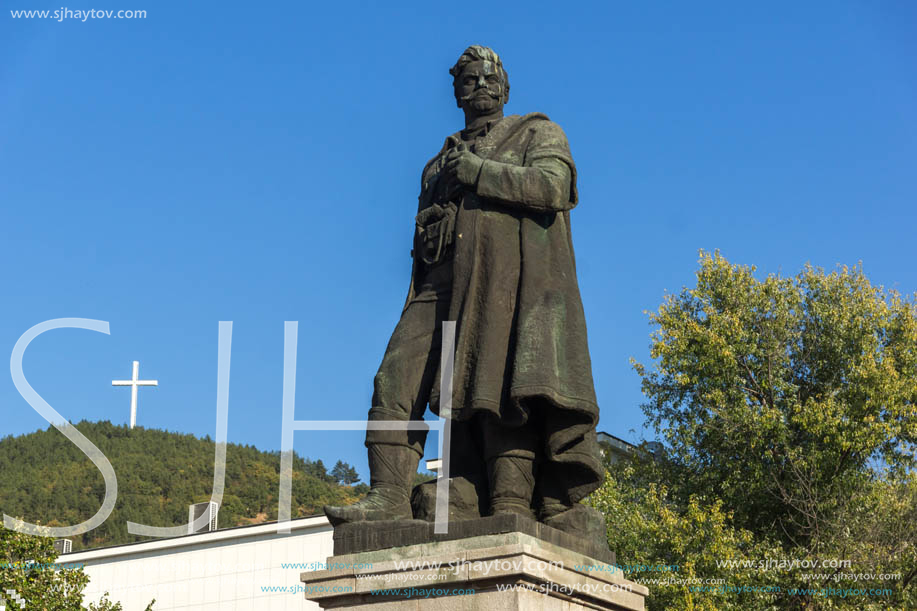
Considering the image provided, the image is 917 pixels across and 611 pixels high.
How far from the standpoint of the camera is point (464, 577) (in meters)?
6.72

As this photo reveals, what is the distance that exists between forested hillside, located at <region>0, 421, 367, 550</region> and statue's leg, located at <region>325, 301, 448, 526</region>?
2851 centimetres

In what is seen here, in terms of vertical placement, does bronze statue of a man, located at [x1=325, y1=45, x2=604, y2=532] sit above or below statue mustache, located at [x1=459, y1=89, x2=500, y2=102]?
below

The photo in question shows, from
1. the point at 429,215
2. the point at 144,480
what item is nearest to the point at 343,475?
the point at 144,480

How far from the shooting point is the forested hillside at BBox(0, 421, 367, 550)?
39.0 metres

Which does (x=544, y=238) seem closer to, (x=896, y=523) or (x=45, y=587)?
(x=45, y=587)

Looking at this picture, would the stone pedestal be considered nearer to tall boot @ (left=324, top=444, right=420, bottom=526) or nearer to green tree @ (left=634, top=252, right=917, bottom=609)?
tall boot @ (left=324, top=444, right=420, bottom=526)

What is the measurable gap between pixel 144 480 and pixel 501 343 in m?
39.0

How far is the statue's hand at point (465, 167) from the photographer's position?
7977 mm

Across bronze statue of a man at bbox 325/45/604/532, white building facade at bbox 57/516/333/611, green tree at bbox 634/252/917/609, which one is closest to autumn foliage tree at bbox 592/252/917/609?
green tree at bbox 634/252/917/609

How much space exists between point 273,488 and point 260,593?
47.6ft

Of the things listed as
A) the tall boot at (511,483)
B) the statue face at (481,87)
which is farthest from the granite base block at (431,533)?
the statue face at (481,87)

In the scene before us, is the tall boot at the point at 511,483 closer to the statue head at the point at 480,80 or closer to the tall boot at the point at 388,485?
the tall boot at the point at 388,485

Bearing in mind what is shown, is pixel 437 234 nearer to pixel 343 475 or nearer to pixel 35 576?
pixel 35 576

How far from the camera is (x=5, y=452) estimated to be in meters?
44.7
